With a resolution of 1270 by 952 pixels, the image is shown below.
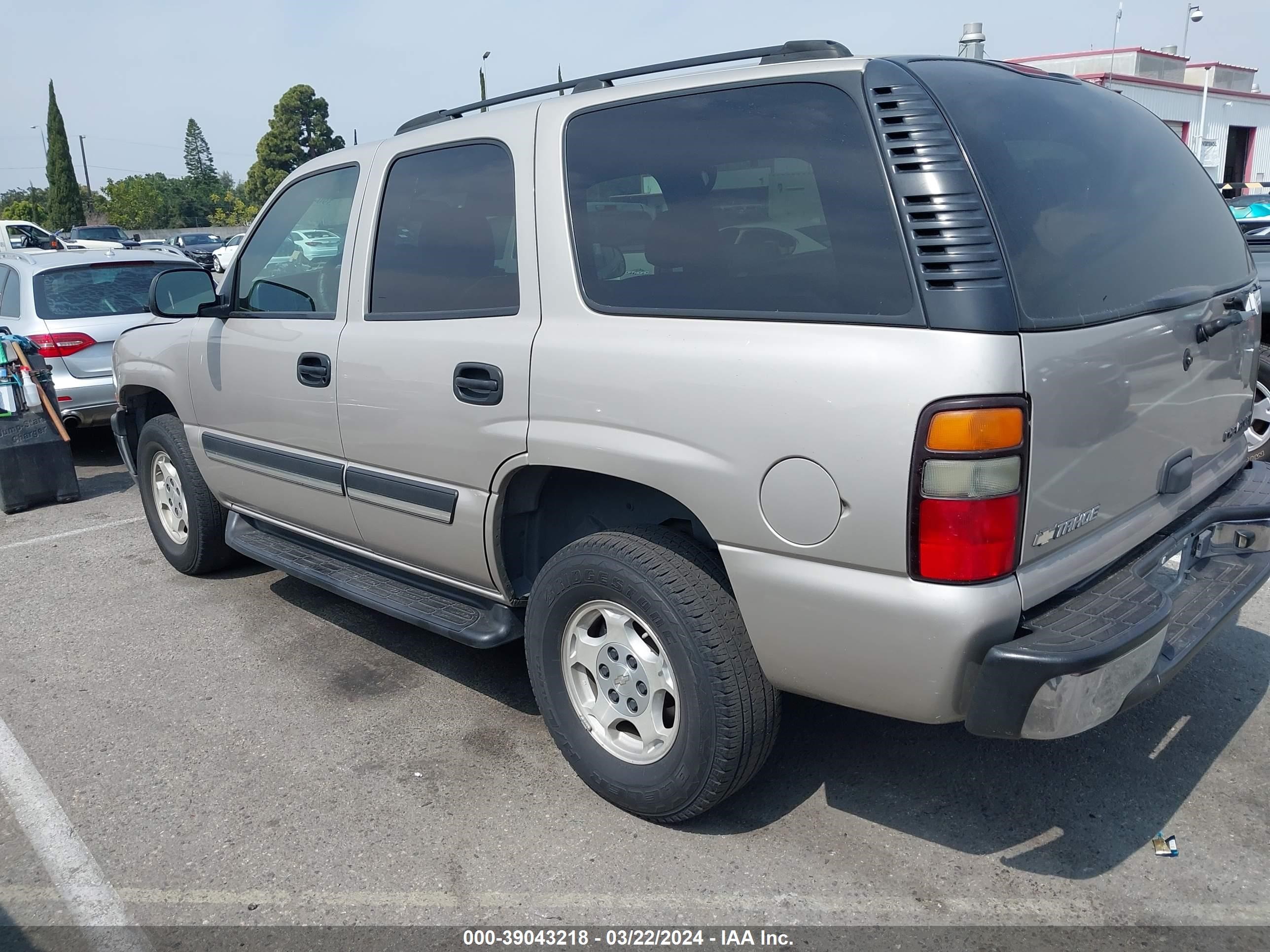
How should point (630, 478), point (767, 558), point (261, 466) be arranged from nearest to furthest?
point (767, 558)
point (630, 478)
point (261, 466)

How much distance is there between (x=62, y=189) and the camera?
213 ft

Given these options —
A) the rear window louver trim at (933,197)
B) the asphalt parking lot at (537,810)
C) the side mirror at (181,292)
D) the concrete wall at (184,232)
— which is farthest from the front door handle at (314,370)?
the concrete wall at (184,232)

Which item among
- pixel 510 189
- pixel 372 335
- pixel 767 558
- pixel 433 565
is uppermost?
pixel 510 189

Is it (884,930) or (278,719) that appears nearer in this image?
(884,930)

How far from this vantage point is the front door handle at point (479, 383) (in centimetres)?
312

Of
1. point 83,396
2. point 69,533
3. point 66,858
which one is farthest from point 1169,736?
point 83,396

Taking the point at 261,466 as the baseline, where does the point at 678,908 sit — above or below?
below

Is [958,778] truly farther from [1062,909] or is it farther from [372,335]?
[372,335]

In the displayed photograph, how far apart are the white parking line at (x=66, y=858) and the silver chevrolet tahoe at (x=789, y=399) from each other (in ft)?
3.81

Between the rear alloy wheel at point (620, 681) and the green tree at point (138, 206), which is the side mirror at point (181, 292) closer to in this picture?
the rear alloy wheel at point (620, 681)

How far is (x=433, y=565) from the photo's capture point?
143 inches

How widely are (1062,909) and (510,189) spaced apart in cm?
256

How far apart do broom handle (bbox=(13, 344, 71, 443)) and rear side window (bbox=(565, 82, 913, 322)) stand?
535 cm

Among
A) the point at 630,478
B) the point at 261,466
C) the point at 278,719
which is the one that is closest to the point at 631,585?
the point at 630,478
